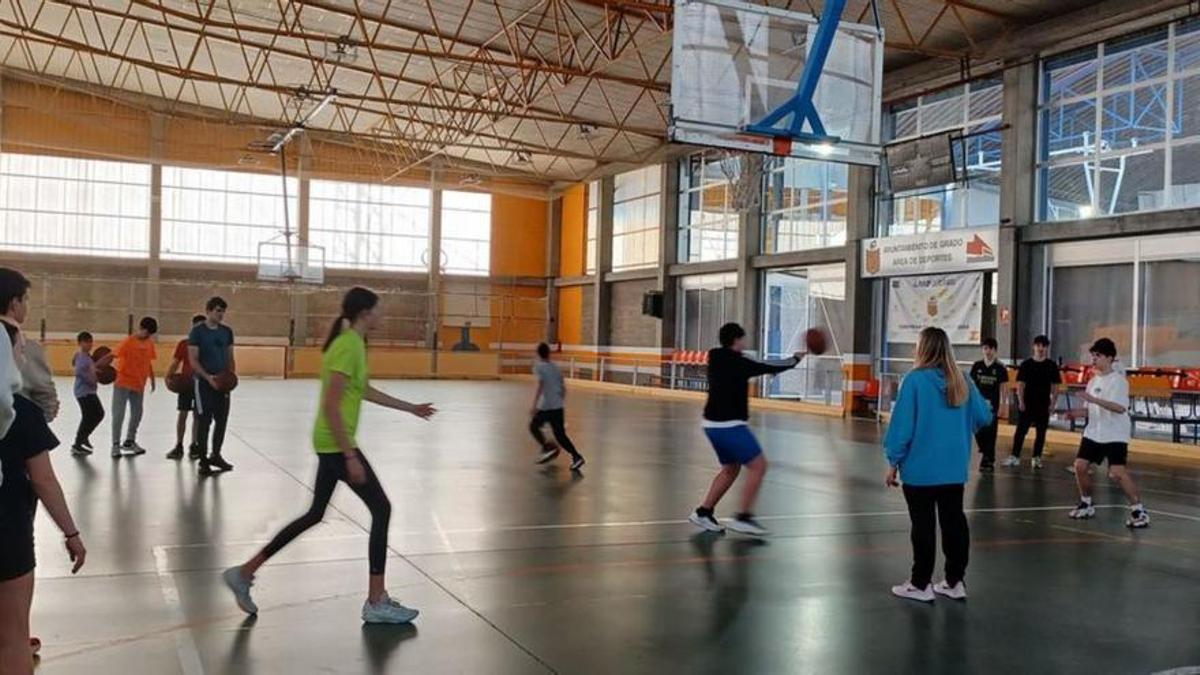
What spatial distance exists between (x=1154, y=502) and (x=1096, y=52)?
12.9 meters

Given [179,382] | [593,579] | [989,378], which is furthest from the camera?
[989,378]

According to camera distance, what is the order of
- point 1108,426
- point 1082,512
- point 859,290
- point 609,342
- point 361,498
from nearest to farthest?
1. point 361,498
2. point 1108,426
3. point 1082,512
4. point 859,290
5. point 609,342

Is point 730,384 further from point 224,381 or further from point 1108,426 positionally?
point 224,381

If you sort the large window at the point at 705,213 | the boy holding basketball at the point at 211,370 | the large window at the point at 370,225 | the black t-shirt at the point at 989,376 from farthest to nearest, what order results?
the large window at the point at 370,225 < the large window at the point at 705,213 < the black t-shirt at the point at 989,376 < the boy holding basketball at the point at 211,370

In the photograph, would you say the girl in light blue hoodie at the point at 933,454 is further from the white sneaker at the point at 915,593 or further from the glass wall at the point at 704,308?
the glass wall at the point at 704,308

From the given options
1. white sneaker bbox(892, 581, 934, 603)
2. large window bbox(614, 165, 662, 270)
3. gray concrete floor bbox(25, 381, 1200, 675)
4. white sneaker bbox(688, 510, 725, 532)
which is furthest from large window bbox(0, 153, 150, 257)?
white sneaker bbox(892, 581, 934, 603)

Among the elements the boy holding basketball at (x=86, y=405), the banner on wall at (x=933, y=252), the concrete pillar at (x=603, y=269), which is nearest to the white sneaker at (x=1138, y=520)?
the boy holding basketball at (x=86, y=405)

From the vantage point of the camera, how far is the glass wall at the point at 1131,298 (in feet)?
→ 62.7

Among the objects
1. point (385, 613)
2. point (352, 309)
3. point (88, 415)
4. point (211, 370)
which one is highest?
point (352, 309)

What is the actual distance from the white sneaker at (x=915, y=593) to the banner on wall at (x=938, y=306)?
18059 millimetres

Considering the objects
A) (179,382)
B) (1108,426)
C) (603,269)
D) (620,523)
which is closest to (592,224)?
(603,269)

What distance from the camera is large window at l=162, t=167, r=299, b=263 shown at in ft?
126

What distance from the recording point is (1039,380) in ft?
48.2

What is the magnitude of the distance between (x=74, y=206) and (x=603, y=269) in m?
19.5
